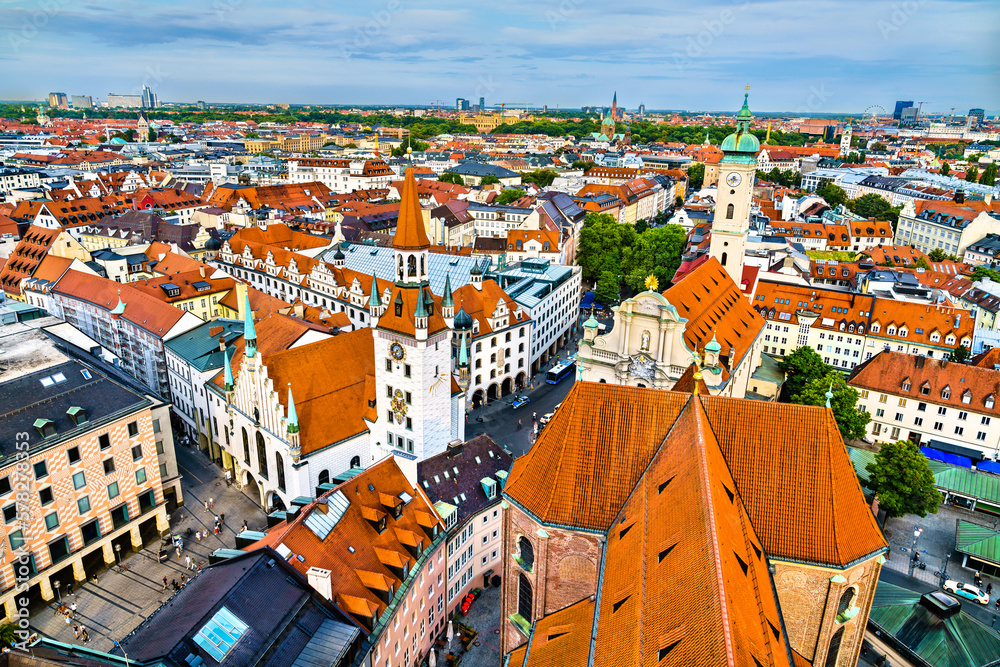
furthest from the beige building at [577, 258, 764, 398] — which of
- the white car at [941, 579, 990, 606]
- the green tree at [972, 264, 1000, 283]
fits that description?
the green tree at [972, 264, 1000, 283]

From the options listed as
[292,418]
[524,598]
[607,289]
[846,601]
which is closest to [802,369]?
[607,289]

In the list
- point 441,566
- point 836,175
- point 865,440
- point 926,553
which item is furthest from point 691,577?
point 836,175

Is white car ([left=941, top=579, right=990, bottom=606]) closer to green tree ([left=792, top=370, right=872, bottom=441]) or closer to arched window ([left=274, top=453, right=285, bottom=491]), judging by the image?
green tree ([left=792, top=370, right=872, bottom=441])

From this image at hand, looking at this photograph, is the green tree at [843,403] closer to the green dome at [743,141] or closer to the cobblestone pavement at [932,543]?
the cobblestone pavement at [932,543]

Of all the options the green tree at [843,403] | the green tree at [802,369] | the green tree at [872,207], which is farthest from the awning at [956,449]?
the green tree at [872,207]

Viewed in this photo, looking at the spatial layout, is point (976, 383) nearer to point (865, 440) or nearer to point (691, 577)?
point (865, 440)

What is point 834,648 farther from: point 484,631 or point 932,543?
point 932,543
